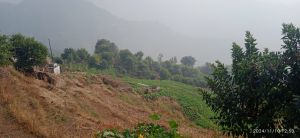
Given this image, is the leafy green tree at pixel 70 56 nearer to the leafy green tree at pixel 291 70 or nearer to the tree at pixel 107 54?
the tree at pixel 107 54

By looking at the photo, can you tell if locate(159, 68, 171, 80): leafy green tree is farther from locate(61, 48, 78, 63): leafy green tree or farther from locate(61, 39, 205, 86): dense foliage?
locate(61, 48, 78, 63): leafy green tree

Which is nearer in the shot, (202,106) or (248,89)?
(248,89)

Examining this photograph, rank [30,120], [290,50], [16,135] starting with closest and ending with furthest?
1. [290,50]
2. [16,135]
3. [30,120]

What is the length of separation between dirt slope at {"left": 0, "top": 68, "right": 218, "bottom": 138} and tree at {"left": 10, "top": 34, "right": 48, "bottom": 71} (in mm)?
2784

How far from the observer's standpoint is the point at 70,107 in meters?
24.8

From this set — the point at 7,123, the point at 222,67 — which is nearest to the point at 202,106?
the point at 7,123

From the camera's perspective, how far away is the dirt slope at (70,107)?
48.1ft

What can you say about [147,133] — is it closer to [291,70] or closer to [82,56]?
[291,70]

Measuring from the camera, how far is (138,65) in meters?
89.8

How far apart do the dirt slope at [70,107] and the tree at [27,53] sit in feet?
9.13

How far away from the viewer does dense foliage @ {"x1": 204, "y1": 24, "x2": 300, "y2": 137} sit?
27.9 feet

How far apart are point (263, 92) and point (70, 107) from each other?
18.3 m

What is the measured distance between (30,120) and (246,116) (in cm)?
925

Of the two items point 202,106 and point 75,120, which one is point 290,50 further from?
point 202,106
